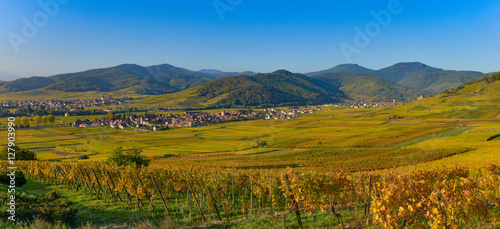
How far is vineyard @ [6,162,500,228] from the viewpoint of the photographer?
234 inches

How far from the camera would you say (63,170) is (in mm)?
22656

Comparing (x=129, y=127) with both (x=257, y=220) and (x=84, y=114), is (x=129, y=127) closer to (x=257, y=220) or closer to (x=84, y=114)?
(x=84, y=114)

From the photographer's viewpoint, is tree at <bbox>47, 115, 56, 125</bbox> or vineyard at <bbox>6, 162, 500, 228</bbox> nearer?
vineyard at <bbox>6, 162, 500, 228</bbox>

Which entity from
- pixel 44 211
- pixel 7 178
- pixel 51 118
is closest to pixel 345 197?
pixel 44 211

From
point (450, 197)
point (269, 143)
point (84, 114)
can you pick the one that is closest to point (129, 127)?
point (84, 114)

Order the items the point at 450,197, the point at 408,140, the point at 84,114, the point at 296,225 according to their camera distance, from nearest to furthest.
→ 1. the point at 450,197
2. the point at 296,225
3. the point at 408,140
4. the point at 84,114

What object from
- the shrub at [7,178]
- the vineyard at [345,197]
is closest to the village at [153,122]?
the shrub at [7,178]

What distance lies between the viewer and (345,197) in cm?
1061

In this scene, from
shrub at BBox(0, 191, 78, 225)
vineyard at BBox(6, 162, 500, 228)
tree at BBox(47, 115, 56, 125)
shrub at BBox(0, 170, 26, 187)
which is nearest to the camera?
vineyard at BBox(6, 162, 500, 228)

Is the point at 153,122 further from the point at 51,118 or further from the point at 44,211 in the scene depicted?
the point at 44,211

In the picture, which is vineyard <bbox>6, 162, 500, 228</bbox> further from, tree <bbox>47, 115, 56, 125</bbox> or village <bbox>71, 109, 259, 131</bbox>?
tree <bbox>47, 115, 56, 125</bbox>

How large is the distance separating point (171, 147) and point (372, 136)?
50600 mm

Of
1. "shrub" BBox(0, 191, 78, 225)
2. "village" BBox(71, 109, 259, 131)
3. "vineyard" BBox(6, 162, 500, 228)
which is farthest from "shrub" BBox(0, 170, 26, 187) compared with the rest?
"village" BBox(71, 109, 259, 131)

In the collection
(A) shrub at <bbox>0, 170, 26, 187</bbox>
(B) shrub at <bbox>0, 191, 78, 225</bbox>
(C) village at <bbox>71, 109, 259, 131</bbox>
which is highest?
(B) shrub at <bbox>0, 191, 78, 225</bbox>
